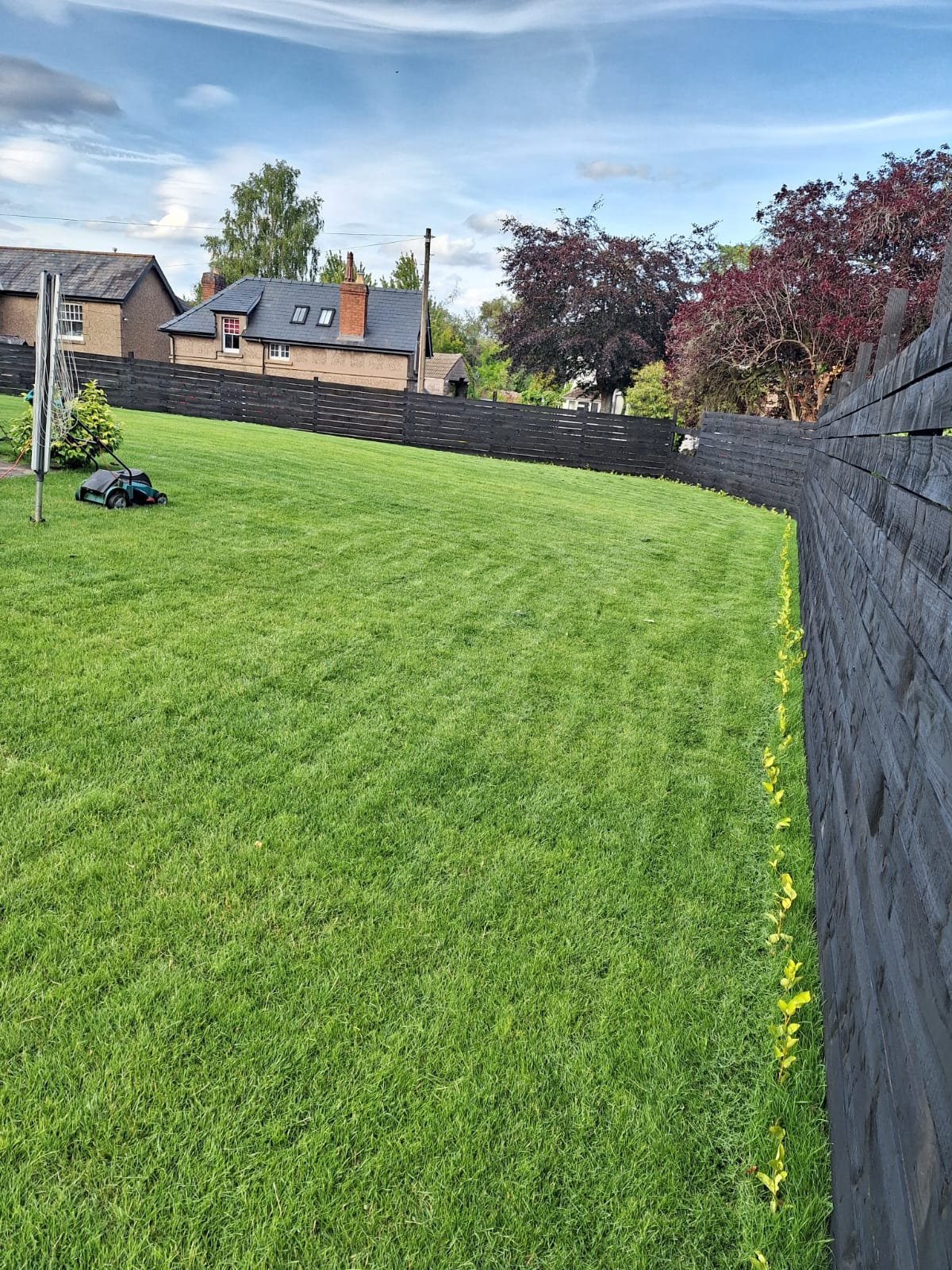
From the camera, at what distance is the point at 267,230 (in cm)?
4941

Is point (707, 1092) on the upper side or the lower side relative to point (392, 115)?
lower

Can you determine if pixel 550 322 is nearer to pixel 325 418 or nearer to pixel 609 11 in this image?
pixel 325 418

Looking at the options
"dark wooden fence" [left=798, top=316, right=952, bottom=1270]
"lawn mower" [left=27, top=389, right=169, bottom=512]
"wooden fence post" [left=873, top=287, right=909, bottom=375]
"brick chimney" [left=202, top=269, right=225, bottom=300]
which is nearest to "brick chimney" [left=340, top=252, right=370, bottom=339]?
"brick chimney" [left=202, top=269, right=225, bottom=300]

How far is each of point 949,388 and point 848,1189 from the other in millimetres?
1609

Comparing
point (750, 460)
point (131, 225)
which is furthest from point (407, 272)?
point (750, 460)

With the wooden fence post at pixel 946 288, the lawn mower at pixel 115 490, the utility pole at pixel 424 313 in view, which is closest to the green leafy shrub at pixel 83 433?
the lawn mower at pixel 115 490

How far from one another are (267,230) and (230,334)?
20926 mm

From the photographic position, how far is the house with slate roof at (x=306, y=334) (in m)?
32.3

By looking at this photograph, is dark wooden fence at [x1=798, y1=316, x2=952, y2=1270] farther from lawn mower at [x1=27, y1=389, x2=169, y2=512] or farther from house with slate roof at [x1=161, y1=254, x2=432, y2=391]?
house with slate roof at [x1=161, y1=254, x2=432, y2=391]

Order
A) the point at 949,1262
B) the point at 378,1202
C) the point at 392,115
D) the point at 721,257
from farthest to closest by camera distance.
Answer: the point at 721,257 < the point at 392,115 < the point at 378,1202 < the point at 949,1262

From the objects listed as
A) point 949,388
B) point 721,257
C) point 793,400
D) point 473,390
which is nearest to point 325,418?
point 793,400

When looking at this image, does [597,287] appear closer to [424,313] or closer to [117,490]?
[424,313]

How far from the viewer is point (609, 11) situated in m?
10.9

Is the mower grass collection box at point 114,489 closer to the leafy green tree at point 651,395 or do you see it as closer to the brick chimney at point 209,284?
the leafy green tree at point 651,395
